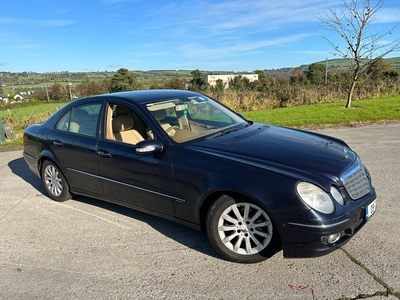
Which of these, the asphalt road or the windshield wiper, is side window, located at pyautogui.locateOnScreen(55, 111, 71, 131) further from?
the windshield wiper

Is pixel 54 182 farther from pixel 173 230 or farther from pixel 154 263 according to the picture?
pixel 154 263

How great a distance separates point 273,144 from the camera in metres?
3.56

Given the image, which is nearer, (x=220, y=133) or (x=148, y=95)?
(x=220, y=133)

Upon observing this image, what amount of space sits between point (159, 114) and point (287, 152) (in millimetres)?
1592

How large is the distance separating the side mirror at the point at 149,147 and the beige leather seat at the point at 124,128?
0.70m

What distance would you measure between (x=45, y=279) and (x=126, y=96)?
2.33 m

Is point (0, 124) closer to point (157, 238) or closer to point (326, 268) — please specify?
point (157, 238)

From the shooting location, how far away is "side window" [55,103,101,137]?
14.4ft

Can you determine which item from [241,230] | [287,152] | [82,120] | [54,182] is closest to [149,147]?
[241,230]

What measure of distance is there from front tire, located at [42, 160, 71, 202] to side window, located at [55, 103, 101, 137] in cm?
64

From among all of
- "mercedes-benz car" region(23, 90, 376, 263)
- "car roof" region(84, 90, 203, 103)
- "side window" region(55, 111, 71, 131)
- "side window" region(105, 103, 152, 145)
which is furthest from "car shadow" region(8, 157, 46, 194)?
"car roof" region(84, 90, 203, 103)

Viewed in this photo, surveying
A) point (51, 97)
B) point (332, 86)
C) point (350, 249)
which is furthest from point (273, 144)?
point (51, 97)

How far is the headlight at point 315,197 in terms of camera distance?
9.00ft

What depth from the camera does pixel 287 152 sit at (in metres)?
3.31
